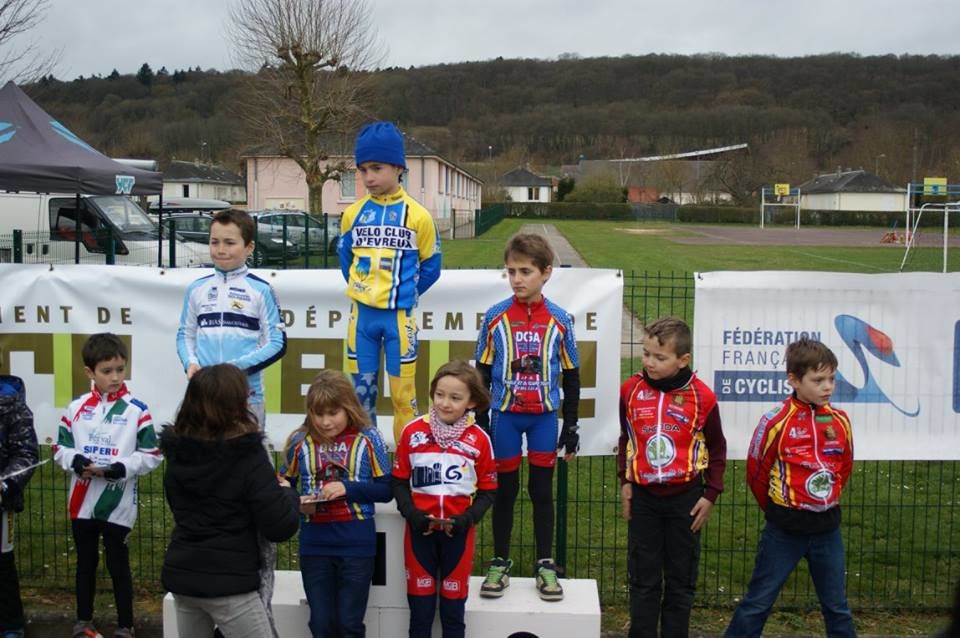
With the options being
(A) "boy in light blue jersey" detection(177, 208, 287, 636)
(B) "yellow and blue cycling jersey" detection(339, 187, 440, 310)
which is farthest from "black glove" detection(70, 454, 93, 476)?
(B) "yellow and blue cycling jersey" detection(339, 187, 440, 310)

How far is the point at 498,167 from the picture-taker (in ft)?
387

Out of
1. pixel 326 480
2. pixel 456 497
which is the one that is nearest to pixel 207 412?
pixel 326 480

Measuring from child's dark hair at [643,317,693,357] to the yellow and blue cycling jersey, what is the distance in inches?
53.5

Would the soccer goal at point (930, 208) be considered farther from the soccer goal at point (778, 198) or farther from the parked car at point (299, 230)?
the soccer goal at point (778, 198)

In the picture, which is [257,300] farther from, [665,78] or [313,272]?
[665,78]

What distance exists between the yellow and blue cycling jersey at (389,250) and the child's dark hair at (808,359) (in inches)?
76.2

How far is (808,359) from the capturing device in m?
4.41

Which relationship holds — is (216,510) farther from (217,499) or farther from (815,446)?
(815,446)

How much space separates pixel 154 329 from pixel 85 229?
12.7m

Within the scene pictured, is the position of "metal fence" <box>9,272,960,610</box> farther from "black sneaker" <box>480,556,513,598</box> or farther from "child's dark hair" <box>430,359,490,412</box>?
"child's dark hair" <box>430,359,490,412</box>

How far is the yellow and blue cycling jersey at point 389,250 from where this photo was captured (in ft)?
16.7

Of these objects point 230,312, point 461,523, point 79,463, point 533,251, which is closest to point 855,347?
point 533,251

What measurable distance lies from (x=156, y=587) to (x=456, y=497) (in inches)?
99.3

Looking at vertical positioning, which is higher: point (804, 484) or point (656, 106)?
point (656, 106)
